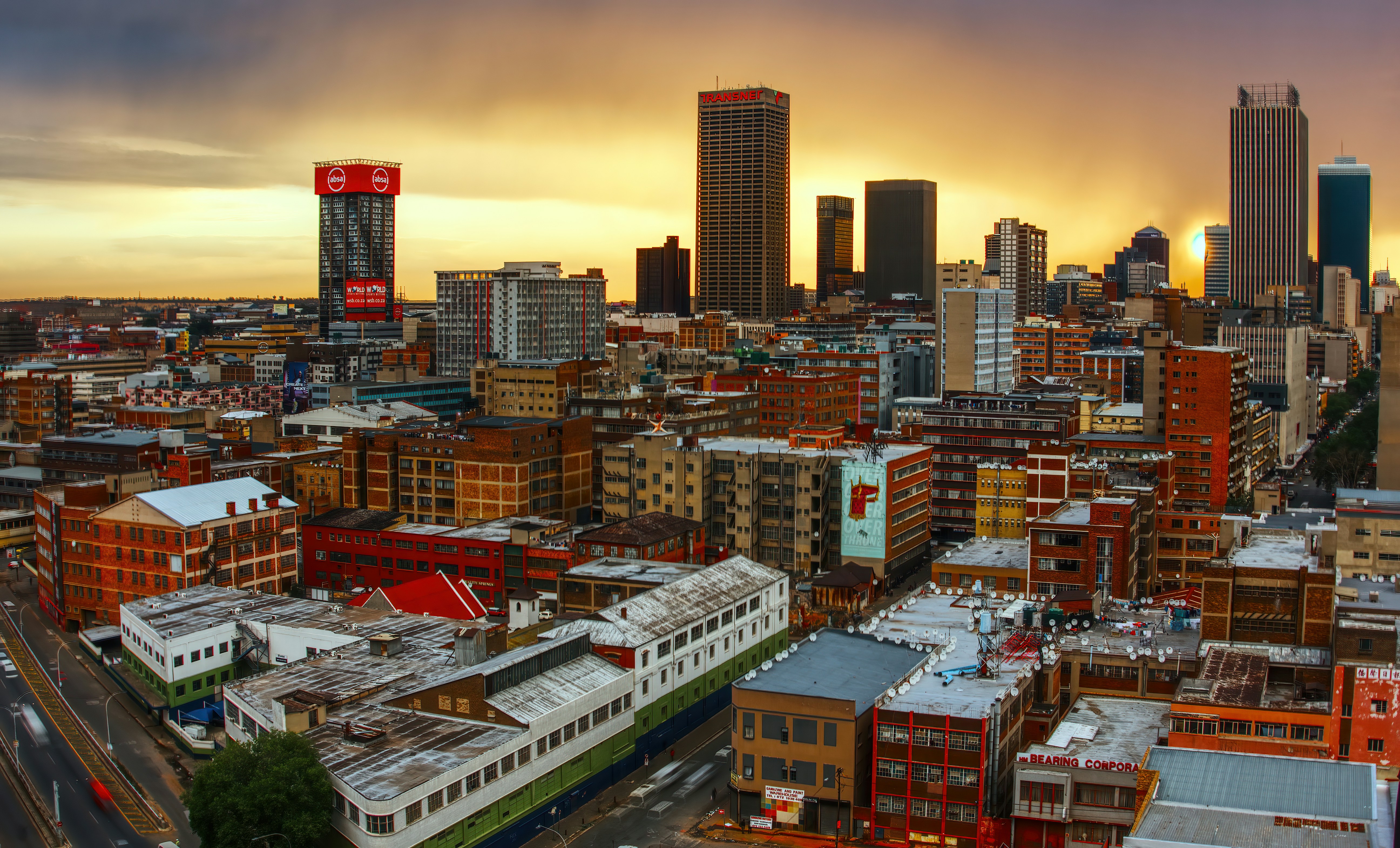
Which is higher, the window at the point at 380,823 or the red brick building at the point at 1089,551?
the red brick building at the point at 1089,551

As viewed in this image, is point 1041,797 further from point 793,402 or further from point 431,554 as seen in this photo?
point 793,402

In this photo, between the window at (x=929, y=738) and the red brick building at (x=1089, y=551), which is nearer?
the window at (x=929, y=738)

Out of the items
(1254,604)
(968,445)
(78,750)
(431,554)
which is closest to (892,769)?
(1254,604)

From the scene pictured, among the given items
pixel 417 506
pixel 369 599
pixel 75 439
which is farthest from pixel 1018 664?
pixel 75 439

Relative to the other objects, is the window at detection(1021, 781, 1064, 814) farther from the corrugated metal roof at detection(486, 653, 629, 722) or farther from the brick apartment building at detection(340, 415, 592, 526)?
the brick apartment building at detection(340, 415, 592, 526)

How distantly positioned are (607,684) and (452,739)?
1210 cm

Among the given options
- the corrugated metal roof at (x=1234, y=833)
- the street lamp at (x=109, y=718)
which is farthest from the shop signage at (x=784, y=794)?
the street lamp at (x=109, y=718)

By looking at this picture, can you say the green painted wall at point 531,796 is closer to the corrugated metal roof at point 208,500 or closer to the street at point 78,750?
the street at point 78,750

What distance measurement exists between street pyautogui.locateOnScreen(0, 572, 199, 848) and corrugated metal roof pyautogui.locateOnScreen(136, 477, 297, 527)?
1286cm

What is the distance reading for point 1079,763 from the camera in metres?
65.0

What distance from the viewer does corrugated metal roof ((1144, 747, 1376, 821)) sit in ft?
177

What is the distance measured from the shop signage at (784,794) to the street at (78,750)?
99.2 ft

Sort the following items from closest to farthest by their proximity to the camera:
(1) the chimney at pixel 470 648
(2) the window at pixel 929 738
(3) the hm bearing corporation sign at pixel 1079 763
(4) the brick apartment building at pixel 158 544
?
(3) the hm bearing corporation sign at pixel 1079 763 → (2) the window at pixel 929 738 → (1) the chimney at pixel 470 648 → (4) the brick apartment building at pixel 158 544

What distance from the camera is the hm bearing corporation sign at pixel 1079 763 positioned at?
64.2 meters
